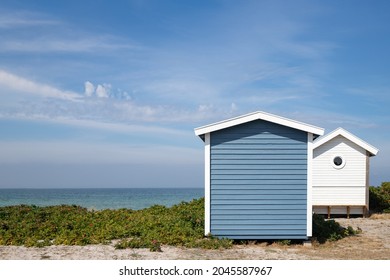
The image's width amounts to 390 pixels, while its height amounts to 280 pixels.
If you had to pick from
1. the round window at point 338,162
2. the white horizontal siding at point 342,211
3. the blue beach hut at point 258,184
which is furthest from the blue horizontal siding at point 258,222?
the white horizontal siding at point 342,211

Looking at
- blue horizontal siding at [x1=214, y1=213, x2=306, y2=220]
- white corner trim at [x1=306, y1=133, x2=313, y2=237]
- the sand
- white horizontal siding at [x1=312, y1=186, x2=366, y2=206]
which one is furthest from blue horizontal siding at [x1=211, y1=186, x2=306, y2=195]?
white horizontal siding at [x1=312, y1=186, x2=366, y2=206]

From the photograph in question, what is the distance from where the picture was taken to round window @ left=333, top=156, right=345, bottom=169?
19719 mm

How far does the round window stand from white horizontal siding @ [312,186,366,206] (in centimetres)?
96

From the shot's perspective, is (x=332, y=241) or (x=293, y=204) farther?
(x=332, y=241)

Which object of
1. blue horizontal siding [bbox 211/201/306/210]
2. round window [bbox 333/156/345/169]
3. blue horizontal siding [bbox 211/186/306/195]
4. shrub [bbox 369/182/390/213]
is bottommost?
shrub [bbox 369/182/390/213]

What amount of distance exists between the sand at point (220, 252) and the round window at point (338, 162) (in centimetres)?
654

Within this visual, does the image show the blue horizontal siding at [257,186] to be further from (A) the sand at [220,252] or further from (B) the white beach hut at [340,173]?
(B) the white beach hut at [340,173]

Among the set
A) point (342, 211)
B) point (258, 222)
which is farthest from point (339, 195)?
point (258, 222)

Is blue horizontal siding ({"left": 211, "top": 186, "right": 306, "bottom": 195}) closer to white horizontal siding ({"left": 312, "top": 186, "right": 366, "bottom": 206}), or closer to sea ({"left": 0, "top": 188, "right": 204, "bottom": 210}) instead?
white horizontal siding ({"left": 312, "top": 186, "right": 366, "bottom": 206})

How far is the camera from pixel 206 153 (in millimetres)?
12508

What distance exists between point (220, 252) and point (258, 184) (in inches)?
84.5

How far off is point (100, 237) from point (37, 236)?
190cm
